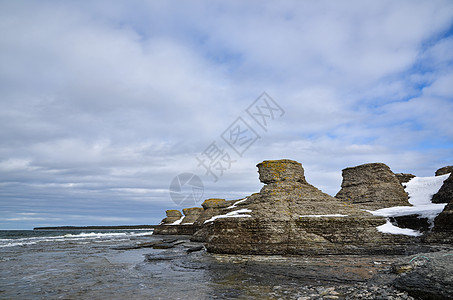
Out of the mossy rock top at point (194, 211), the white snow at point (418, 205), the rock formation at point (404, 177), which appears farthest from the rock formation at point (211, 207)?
the white snow at point (418, 205)

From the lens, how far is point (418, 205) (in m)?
21.6

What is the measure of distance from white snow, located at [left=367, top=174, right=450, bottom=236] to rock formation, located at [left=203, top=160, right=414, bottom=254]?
54 cm

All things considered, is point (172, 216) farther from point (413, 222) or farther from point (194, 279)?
point (413, 222)

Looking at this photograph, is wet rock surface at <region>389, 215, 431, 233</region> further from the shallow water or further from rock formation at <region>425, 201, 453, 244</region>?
the shallow water

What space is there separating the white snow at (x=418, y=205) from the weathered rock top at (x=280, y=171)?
5.68 metres

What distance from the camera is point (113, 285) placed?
37.8 ft

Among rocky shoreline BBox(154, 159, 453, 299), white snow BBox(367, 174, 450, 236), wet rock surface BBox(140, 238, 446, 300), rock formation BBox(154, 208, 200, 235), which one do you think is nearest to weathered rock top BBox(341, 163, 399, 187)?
white snow BBox(367, 174, 450, 236)

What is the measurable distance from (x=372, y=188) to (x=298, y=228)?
13.5 metres

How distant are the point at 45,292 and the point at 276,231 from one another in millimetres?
12442

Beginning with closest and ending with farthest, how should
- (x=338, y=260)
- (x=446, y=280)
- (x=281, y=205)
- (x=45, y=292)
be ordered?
(x=446, y=280) → (x=45, y=292) → (x=338, y=260) → (x=281, y=205)

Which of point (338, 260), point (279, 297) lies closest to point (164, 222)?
point (338, 260)

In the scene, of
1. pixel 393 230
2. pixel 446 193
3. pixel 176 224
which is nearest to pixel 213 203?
pixel 176 224

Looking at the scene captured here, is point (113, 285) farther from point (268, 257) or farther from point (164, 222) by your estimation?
point (164, 222)

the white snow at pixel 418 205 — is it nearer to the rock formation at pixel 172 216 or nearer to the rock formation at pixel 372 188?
the rock formation at pixel 372 188
